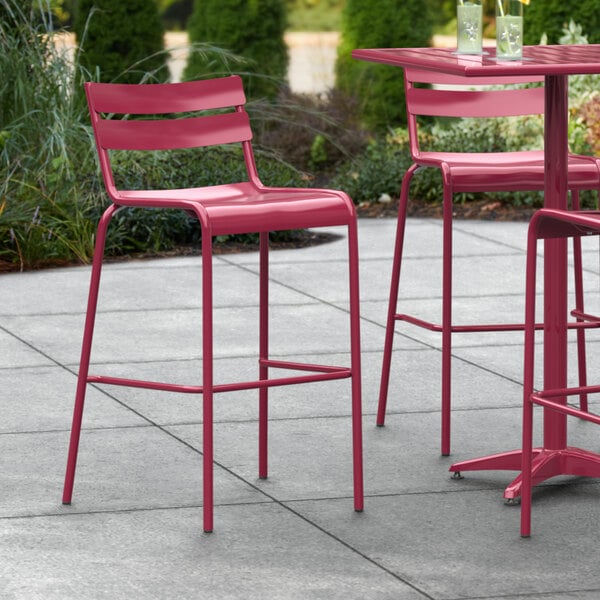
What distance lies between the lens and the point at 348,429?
5.32 m

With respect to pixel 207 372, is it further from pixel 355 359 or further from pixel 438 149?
pixel 438 149

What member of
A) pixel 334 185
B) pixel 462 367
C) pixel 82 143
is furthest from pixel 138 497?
pixel 334 185

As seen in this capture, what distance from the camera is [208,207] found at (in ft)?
13.6

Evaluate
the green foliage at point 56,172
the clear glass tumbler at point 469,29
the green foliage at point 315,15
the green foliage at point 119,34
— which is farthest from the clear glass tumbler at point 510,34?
the green foliage at point 315,15

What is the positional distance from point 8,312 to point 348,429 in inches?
105

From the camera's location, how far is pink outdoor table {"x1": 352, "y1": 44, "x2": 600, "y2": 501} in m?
4.49

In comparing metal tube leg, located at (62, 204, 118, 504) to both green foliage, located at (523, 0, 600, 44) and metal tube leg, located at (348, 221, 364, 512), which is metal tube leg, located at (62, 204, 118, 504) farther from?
green foliage, located at (523, 0, 600, 44)

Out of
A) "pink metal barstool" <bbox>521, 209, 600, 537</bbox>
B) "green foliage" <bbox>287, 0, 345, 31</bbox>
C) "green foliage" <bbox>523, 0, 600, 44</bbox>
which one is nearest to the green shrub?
"green foliage" <bbox>523, 0, 600, 44</bbox>

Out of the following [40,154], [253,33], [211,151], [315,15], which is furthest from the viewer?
[315,15]

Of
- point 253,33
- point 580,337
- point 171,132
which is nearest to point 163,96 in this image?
point 171,132

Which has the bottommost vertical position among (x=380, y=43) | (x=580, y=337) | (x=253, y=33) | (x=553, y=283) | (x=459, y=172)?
(x=580, y=337)

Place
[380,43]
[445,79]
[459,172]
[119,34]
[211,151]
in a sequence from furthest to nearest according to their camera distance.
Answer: [380,43]
[119,34]
[211,151]
[445,79]
[459,172]

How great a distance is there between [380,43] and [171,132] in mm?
9617

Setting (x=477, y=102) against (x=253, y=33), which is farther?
(x=253, y=33)
